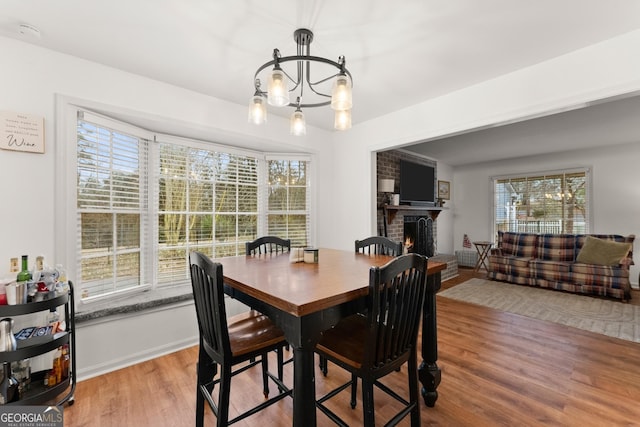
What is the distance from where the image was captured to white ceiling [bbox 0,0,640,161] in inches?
62.1

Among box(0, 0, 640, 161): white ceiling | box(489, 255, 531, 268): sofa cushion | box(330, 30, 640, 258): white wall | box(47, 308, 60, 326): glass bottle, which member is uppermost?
box(0, 0, 640, 161): white ceiling

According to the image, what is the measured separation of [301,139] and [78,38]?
7.05ft

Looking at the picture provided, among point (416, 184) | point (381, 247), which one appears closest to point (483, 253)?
point (416, 184)

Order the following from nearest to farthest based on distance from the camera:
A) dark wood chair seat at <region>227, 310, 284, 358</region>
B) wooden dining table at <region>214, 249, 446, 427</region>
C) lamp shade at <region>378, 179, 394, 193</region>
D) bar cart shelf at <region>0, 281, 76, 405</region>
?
wooden dining table at <region>214, 249, 446, 427</region>, dark wood chair seat at <region>227, 310, 284, 358</region>, bar cart shelf at <region>0, 281, 76, 405</region>, lamp shade at <region>378, 179, 394, 193</region>

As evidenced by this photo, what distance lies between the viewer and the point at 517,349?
99.8 inches

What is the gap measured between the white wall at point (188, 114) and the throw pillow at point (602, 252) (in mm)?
3515

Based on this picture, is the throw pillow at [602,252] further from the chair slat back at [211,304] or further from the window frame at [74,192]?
the window frame at [74,192]

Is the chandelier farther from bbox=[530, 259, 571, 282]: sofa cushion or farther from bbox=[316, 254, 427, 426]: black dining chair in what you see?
bbox=[530, 259, 571, 282]: sofa cushion

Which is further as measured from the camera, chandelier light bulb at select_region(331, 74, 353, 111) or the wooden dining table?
chandelier light bulb at select_region(331, 74, 353, 111)

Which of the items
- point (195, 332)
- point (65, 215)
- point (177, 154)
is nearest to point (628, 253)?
point (195, 332)

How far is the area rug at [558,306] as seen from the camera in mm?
3035

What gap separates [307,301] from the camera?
1085mm

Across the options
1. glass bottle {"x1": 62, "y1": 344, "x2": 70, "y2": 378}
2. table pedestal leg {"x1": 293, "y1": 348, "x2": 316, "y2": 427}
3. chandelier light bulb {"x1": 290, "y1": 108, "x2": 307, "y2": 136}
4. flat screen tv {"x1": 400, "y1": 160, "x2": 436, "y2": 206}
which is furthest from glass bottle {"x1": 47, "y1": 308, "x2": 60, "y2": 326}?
flat screen tv {"x1": 400, "y1": 160, "x2": 436, "y2": 206}

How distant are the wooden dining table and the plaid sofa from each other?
155 inches
